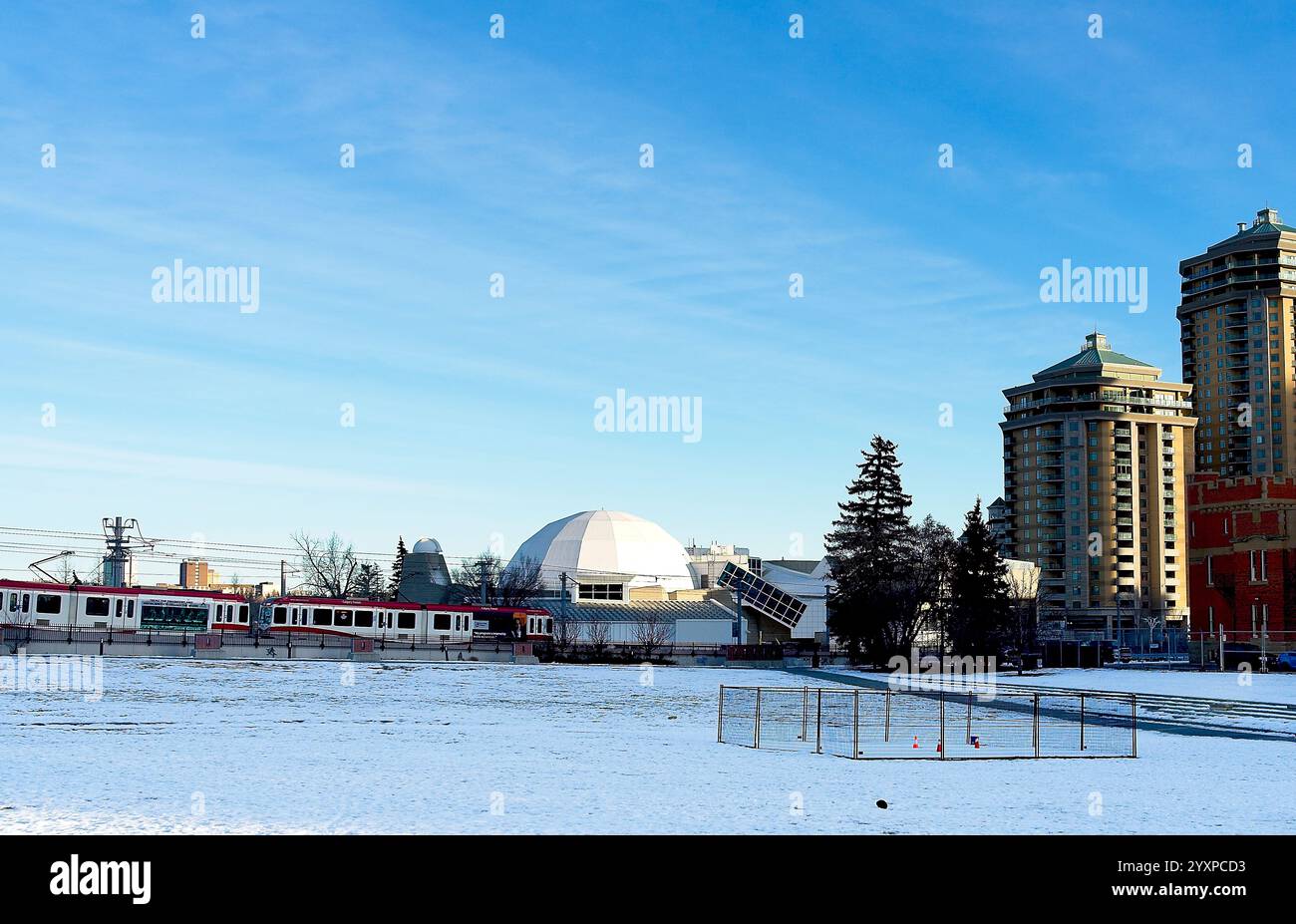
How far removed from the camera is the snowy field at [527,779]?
15844 mm

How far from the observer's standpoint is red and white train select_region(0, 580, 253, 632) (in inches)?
2805

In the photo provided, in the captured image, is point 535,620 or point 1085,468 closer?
point 535,620

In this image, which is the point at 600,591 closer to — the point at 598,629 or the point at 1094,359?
the point at 598,629

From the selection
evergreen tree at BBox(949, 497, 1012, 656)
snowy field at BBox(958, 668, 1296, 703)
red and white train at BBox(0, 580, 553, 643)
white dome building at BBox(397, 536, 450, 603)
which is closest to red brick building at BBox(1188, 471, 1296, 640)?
evergreen tree at BBox(949, 497, 1012, 656)

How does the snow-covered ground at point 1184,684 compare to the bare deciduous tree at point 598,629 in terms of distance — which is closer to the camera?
the snow-covered ground at point 1184,684

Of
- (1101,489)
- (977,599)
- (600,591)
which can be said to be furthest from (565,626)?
(1101,489)

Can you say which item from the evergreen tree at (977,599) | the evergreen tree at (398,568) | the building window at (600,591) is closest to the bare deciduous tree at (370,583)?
the evergreen tree at (398,568)

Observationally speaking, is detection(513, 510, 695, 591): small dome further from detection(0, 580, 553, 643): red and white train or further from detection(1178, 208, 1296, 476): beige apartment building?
detection(1178, 208, 1296, 476): beige apartment building

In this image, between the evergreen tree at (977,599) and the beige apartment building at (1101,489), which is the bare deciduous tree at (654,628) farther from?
the beige apartment building at (1101,489)

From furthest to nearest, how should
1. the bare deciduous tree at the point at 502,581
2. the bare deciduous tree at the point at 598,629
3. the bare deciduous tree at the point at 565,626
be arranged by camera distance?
1. the bare deciduous tree at the point at 502,581
2. the bare deciduous tree at the point at 565,626
3. the bare deciduous tree at the point at 598,629
